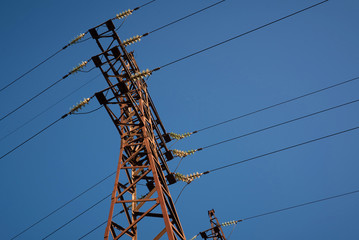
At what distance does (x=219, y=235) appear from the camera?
734 inches

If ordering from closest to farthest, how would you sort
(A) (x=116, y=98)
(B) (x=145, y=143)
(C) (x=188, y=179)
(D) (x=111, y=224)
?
(D) (x=111, y=224) < (B) (x=145, y=143) < (A) (x=116, y=98) < (C) (x=188, y=179)

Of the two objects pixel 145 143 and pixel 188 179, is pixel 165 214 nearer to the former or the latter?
pixel 145 143

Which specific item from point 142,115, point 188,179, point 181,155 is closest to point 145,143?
point 142,115

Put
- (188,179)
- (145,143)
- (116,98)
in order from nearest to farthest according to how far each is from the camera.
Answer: (145,143), (116,98), (188,179)

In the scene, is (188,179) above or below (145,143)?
Answer: below

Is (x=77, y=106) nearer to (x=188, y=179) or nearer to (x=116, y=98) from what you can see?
(x=116, y=98)

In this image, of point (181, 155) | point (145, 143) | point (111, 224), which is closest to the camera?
point (111, 224)

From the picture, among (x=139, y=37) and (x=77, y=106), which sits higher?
(x=139, y=37)

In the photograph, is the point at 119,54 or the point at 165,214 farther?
the point at 119,54

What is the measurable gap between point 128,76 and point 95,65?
1.22 m

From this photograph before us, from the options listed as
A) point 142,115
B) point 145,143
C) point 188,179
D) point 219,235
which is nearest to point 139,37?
point 142,115

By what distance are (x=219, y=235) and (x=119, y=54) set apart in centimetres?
1335

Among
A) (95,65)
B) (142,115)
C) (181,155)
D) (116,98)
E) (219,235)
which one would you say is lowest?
(219,235)

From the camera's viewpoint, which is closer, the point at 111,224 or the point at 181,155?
the point at 111,224
